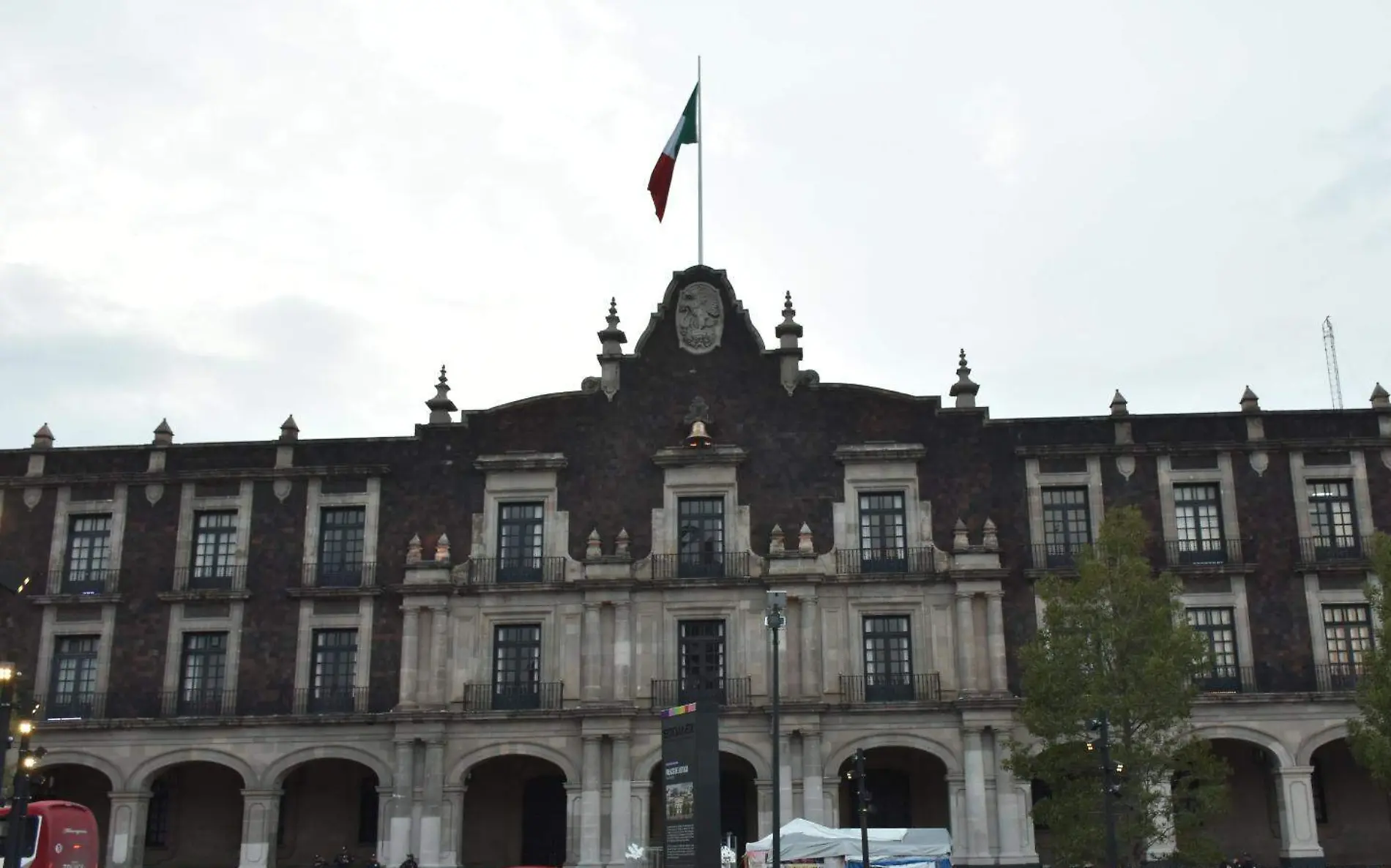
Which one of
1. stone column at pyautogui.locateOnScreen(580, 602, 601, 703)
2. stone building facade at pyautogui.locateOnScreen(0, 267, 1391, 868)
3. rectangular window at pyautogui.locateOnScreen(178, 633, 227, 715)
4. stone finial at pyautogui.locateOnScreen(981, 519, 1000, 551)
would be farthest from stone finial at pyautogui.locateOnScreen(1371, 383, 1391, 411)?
rectangular window at pyautogui.locateOnScreen(178, 633, 227, 715)

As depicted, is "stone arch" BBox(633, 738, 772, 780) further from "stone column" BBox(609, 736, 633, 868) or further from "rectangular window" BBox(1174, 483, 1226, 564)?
"rectangular window" BBox(1174, 483, 1226, 564)

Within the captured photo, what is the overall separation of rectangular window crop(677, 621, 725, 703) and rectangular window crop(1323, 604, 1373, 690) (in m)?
15.9

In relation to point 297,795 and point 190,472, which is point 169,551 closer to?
point 190,472

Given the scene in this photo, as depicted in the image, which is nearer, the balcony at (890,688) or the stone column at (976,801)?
the stone column at (976,801)

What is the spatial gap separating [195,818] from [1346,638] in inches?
1251

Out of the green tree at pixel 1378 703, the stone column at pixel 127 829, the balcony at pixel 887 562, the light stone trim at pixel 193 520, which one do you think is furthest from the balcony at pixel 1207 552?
the stone column at pixel 127 829

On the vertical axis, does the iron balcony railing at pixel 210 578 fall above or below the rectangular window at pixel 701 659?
above

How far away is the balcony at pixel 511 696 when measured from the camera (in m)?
39.1

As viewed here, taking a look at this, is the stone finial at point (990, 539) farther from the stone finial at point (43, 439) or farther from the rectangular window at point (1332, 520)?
the stone finial at point (43, 439)

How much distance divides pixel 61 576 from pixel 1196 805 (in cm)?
3085

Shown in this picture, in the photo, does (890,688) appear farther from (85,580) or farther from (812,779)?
(85,580)

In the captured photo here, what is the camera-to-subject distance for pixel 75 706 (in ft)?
134

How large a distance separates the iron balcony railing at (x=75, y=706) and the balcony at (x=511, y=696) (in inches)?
406

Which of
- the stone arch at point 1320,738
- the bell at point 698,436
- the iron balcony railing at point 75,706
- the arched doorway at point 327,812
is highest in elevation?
the bell at point 698,436
